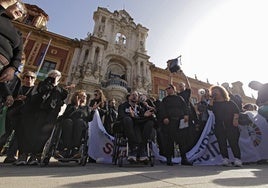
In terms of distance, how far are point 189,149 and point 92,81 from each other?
12411 millimetres

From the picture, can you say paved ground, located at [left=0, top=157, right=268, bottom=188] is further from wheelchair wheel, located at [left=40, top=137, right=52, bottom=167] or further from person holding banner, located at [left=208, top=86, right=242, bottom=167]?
person holding banner, located at [left=208, top=86, right=242, bottom=167]

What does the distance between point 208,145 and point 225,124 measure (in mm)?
579

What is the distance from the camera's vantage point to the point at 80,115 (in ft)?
9.95

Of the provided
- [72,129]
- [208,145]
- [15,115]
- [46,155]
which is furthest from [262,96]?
[15,115]

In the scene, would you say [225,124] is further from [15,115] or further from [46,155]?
[15,115]

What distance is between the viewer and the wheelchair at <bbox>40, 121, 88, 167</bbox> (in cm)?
257

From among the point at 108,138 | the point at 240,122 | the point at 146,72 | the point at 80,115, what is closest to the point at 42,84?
the point at 80,115

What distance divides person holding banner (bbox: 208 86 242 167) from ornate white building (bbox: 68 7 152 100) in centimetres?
1165

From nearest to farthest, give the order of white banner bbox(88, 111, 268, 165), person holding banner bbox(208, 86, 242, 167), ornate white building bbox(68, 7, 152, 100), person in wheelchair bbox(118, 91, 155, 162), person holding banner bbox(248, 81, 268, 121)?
person in wheelchair bbox(118, 91, 155, 162) < person holding banner bbox(208, 86, 242, 167) < white banner bbox(88, 111, 268, 165) < person holding banner bbox(248, 81, 268, 121) < ornate white building bbox(68, 7, 152, 100)

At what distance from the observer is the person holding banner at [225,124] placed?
332cm

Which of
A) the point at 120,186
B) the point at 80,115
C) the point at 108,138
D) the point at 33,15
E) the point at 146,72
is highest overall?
the point at 33,15

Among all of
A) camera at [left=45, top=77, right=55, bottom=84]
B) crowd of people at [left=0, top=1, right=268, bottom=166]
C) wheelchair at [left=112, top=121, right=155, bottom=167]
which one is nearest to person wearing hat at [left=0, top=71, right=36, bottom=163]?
crowd of people at [left=0, top=1, right=268, bottom=166]

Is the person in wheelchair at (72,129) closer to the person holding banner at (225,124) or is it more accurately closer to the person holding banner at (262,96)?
the person holding banner at (225,124)

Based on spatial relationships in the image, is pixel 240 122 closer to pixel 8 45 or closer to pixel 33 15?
pixel 8 45
